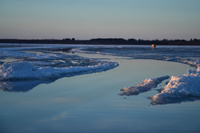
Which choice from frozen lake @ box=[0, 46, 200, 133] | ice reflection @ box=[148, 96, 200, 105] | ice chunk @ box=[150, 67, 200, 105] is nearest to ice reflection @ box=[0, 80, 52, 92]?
frozen lake @ box=[0, 46, 200, 133]

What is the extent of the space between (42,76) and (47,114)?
6.19m

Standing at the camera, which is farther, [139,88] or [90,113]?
[139,88]

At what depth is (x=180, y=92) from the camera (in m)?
7.77

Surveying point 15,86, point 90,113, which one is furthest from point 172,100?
point 15,86

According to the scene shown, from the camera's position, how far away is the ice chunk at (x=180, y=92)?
23.5 feet

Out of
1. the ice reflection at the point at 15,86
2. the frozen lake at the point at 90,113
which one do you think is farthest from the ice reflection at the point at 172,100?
the ice reflection at the point at 15,86

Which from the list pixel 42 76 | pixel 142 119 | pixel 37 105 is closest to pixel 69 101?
pixel 37 105

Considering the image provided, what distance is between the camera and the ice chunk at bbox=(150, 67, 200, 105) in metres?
7.17

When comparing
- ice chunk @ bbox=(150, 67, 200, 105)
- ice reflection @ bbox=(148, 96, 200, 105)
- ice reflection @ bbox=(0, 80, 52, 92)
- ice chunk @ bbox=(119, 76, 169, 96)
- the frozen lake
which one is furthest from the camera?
ice reflection @ bbox=(0, 80, 52, 92)

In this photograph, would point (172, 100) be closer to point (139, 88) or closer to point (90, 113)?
point (139, 88)

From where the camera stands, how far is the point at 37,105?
Answer: 649 centimetres

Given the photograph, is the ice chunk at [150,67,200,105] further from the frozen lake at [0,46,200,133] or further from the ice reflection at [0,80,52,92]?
the ice reflection at [0,80,52,92]

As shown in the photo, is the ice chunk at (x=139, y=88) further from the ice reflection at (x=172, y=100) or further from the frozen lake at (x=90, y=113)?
the ice reflection at (x=172, y=100)

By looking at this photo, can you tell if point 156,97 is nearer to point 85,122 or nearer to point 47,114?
point 85,122
